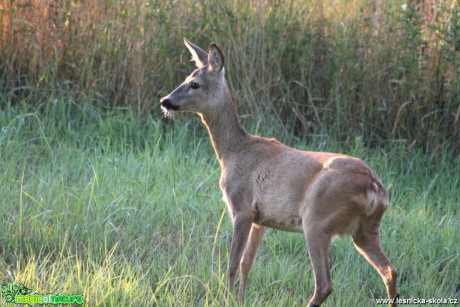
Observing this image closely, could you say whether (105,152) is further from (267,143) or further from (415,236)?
(415,236)

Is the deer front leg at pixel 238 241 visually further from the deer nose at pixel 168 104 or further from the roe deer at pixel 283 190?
the deer nose at pixel 168 104

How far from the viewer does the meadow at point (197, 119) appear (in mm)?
7098

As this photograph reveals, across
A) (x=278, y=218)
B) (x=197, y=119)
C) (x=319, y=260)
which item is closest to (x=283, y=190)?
(x=278, y=218)

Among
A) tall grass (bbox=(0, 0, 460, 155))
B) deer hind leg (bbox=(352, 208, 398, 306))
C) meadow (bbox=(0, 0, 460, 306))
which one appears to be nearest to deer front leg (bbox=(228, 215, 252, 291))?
meadow (bbox=(0, 0, 460, 306))

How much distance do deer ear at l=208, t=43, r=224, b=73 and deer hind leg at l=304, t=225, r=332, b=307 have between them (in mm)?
1704

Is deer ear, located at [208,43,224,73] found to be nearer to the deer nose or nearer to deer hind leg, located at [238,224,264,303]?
the deer nose

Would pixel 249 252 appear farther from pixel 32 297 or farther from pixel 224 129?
pixel 32 297

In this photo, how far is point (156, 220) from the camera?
7.26 metres

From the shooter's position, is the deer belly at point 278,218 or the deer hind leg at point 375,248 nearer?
the deer hind leg at point 375,248

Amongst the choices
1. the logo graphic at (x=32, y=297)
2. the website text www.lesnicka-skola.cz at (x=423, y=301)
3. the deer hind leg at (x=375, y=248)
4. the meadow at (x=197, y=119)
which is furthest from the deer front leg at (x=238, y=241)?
the logo graphic at (x=32, y=297)

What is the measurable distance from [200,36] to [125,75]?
38.3 inches

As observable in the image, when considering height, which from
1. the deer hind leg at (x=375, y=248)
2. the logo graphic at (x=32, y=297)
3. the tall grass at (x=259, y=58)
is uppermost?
the tall grass at (x=259, y=58)

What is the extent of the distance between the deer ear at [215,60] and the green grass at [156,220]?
1.21 metres

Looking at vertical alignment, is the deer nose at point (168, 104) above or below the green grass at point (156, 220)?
above
